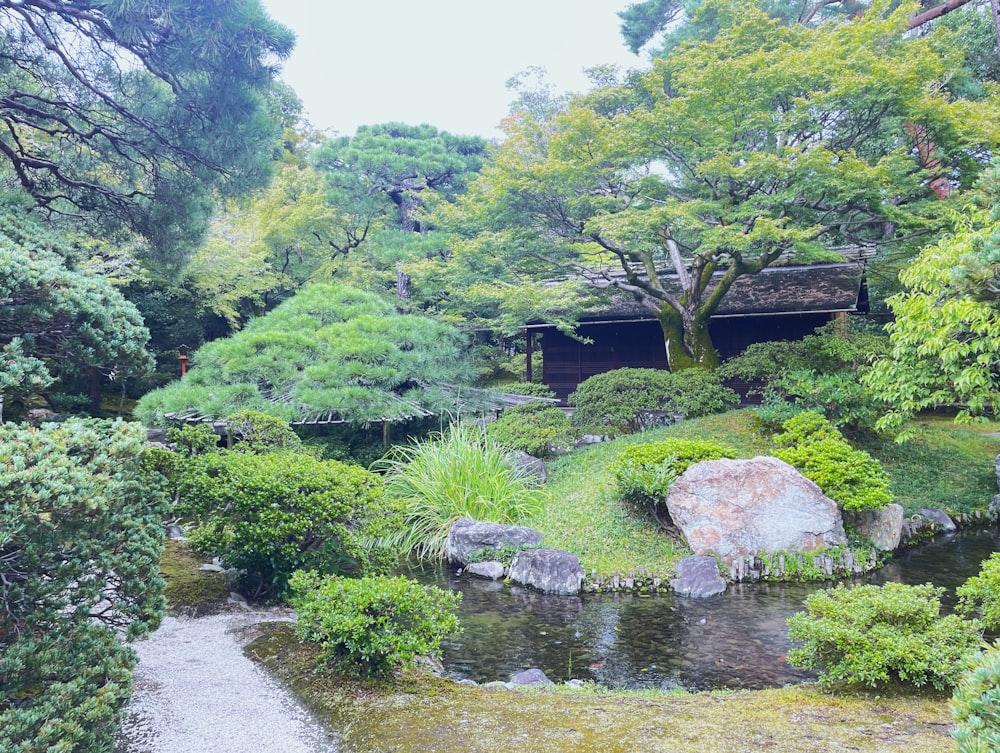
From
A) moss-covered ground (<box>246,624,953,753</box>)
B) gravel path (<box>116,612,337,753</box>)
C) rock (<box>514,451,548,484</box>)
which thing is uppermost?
rock (<box>514,451,548,484</box>)

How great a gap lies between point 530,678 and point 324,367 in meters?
6.39

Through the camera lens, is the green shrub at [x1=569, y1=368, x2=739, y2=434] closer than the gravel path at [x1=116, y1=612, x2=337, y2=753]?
No

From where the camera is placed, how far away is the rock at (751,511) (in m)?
8.14

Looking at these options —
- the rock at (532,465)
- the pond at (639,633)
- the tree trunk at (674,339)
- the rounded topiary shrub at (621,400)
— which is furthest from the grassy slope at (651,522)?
the tree trunk at (674,339)

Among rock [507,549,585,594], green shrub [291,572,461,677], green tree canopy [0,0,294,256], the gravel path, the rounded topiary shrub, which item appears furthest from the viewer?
the rounded topiary shrub

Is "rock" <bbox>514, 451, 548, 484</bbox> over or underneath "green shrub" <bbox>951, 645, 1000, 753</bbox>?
underneath

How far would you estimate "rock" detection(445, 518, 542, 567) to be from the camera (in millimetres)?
8461

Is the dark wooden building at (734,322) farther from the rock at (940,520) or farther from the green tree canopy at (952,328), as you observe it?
the green tree canopy at (952,328)

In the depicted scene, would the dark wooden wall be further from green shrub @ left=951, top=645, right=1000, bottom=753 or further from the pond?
green shrub @ left=951, top=645, right=1000, bottom=753

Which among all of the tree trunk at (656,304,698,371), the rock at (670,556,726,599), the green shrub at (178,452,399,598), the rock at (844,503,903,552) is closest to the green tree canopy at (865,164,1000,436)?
the rock at (844,503,903,552)

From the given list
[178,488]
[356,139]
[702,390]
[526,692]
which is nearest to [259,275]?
[356,139]

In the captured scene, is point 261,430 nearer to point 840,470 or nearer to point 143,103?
point 143,103

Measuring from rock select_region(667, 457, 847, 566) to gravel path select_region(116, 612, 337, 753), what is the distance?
5.48 metres

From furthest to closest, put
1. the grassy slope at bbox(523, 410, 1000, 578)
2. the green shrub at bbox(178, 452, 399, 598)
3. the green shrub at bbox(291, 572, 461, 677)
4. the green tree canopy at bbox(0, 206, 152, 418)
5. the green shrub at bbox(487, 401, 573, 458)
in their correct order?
the green shrub at bbox(487, 401, 573, 458)
the grassy slope at bbox(523, 410, 1000, 578)
the green shrub at bbox(178, 452, 399, 598)
the green shrub at bbox(291, 572, 461, 677)
the green tree canopy at bbox(0, 206, 152, 418)
